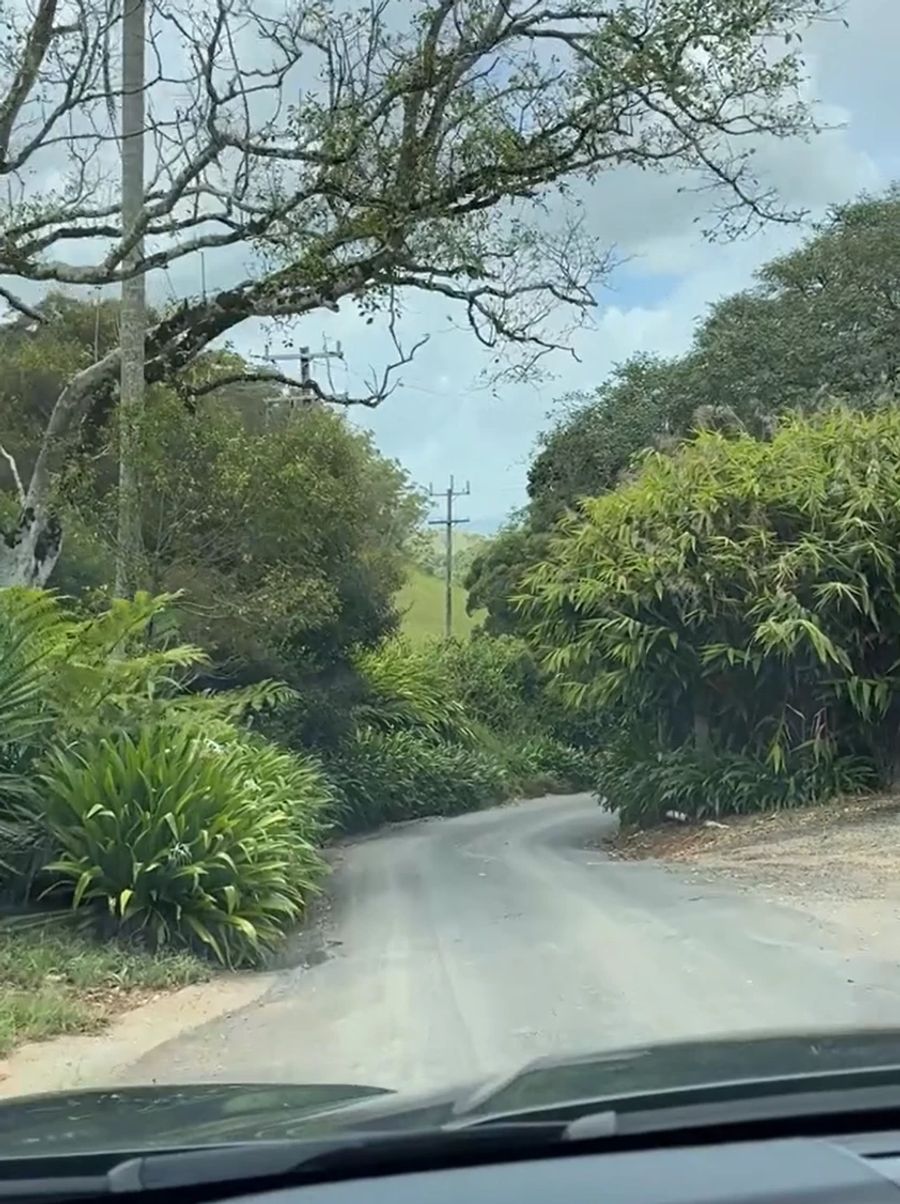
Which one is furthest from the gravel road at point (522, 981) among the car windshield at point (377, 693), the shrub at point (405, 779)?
the shrub at point (405, 779)

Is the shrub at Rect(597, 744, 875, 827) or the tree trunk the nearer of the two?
the shrub at Rect(597, 744, 875, 827)

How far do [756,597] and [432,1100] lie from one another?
14.9 metres

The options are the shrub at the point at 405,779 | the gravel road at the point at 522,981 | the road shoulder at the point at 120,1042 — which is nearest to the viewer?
the road shoulder at the point at 120,1042

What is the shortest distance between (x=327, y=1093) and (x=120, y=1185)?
145cm

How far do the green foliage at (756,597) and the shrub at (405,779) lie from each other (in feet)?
21.6

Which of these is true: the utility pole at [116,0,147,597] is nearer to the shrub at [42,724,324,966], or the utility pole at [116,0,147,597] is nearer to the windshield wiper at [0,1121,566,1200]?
the shrub at [42,724,324,966]

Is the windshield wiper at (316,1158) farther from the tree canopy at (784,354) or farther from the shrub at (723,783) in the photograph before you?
the tree canopy at (784,354)

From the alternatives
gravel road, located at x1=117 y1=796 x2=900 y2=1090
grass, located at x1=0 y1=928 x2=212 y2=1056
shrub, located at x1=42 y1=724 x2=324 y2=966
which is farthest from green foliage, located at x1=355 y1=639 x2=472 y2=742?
grass, located at x1=0 y1=928 x2=212 y2=1056

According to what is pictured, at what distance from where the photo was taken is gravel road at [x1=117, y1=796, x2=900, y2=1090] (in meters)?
7.61

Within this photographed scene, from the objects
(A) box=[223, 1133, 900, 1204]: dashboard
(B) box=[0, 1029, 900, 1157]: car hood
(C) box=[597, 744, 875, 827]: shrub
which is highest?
(A) box=[223, 1133, 900, 1204]: dashboard

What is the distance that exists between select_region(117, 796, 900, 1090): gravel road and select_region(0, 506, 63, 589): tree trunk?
23.6 feet

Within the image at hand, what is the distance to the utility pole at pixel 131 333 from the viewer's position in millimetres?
16484

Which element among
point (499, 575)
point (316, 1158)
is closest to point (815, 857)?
point (316, 1158)

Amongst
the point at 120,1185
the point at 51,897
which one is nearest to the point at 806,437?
the point at 51,897
